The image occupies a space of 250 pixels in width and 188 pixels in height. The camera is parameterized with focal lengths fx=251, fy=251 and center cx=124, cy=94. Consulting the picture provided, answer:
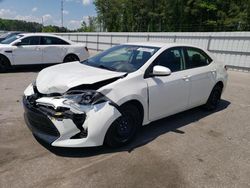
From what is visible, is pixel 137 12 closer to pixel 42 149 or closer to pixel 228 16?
pixel 228 16

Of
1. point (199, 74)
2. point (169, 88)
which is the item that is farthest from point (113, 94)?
point (199, 74)

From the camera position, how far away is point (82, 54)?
11203 mm

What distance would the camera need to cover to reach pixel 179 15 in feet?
126

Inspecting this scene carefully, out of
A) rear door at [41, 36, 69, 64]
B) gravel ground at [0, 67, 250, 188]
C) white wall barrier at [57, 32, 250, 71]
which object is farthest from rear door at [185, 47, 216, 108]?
white wall barrier at [57, 32, 250, 71]

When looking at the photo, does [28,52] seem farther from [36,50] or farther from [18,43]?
[18,43]

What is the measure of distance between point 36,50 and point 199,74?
718 centimetres

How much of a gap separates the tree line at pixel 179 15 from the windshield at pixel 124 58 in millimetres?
30548

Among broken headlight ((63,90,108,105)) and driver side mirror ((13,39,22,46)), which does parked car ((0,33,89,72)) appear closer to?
driver side mirror ((13,39,22,46))

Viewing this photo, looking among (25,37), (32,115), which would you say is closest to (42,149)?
(32,115)

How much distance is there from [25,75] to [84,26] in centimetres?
6613

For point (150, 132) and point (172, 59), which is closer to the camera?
point (150, 132)

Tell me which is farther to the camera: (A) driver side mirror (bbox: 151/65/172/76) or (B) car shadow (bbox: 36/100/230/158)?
(A) driver side mirror (bbox: 151/65/172/76)

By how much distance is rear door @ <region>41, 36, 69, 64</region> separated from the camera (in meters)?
10.3

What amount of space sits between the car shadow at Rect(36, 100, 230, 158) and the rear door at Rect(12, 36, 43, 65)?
22.0 ft
